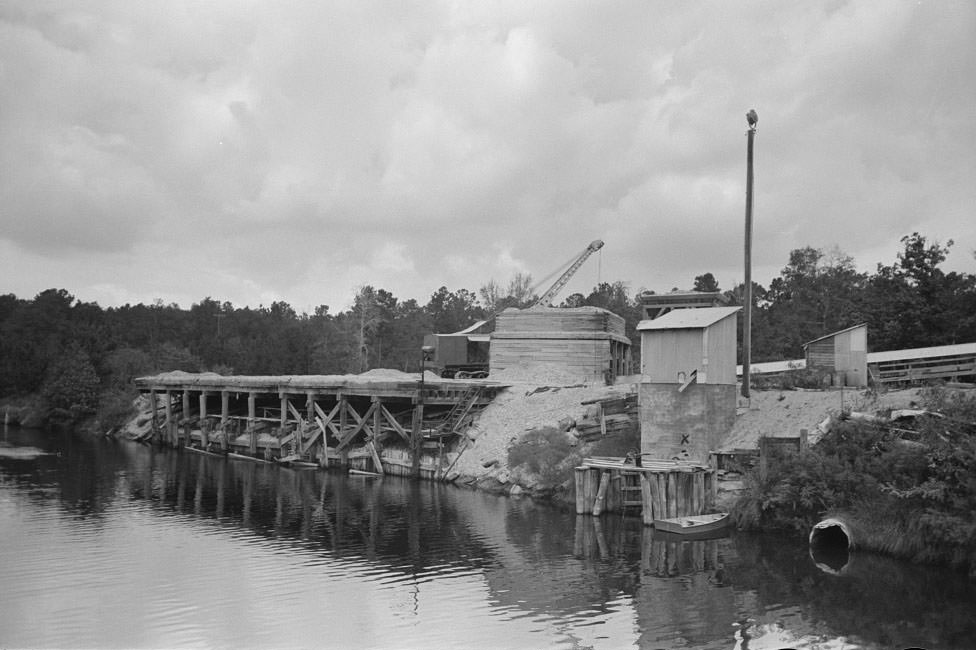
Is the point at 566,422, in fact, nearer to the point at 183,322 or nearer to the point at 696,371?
the point at 696,371

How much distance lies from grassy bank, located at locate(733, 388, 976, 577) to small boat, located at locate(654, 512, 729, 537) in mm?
754

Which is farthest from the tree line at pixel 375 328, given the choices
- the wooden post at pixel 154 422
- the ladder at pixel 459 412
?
the ladder at pixel 459 412

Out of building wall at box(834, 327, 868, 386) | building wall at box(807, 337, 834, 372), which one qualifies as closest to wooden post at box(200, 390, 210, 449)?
building wall at box(807, 337, 834, 372)

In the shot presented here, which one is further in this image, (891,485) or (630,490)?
(630,490)

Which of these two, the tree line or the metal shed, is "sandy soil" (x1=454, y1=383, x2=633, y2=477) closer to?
the metal shed

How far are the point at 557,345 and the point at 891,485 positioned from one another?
85.9 feet

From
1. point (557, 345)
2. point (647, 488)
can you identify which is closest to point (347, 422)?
point (557, 345)

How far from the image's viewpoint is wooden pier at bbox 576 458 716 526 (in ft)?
83.7

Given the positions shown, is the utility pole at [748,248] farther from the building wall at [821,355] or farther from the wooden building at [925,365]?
the wooden building at [925,365]

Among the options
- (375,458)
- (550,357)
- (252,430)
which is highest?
(550,357)

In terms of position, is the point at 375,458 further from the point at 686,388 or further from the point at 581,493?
the point at 686,388

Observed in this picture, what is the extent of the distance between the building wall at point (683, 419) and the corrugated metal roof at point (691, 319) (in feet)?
7.26

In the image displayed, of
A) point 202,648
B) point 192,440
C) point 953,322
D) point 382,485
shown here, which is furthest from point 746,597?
point 192,440

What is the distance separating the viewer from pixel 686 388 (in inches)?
1160
